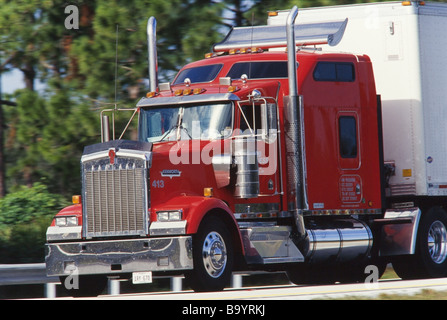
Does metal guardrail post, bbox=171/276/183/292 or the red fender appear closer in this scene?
the red fender

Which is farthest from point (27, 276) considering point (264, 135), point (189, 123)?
point (264, 135)

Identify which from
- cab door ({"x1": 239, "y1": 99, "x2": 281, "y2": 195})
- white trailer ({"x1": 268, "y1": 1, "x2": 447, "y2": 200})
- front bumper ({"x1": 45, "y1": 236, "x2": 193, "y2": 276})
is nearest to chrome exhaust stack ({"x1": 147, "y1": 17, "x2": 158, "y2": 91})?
cab door ({"x1": 239, "y1": 99, "x2": 281, "y2": 195})

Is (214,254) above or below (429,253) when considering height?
above

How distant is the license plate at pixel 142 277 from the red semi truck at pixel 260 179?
0.02 m

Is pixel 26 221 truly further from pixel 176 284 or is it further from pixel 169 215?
pixel 169 215

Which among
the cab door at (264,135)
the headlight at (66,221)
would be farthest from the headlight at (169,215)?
the cab door at (264,135)

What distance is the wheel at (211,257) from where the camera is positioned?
38.2ft

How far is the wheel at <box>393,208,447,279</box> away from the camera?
50.2 ft

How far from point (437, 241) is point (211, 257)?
17.7 ft

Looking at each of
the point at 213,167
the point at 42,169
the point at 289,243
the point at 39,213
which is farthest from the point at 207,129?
the point at 42,169

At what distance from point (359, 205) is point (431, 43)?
9.78 feet

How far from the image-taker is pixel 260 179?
13.1 metres

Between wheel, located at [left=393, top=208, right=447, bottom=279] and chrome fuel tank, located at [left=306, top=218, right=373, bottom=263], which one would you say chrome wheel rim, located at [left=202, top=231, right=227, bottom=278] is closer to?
chrome fuel tank, located at [left=306, top=218, right=373, bottom=263]

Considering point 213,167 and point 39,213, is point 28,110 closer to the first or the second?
point 39,213
